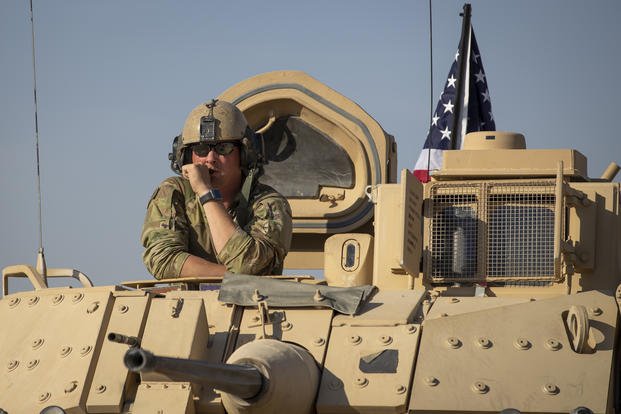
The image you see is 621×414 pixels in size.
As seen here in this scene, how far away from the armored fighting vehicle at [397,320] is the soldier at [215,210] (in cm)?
37

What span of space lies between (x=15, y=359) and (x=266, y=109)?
5678 mm

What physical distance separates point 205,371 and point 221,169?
13.9 feet

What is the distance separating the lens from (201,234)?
13.3m

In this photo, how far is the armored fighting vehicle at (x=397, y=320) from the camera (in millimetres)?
10195

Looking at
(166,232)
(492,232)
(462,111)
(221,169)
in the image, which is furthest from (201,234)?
(462,111)

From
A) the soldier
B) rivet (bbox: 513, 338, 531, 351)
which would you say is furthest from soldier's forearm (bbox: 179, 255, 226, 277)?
rivet (bbox: 513, 338, 531, 351)

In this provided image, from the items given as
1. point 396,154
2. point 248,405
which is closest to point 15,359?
point 248,405

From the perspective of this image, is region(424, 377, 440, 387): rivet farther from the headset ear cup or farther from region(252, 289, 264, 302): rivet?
the headset ear cup

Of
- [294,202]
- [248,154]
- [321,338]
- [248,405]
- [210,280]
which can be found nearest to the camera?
[248,405]

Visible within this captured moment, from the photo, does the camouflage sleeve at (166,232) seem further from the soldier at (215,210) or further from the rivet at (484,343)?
the rivet at (484,343)

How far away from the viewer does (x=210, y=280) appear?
492 inches

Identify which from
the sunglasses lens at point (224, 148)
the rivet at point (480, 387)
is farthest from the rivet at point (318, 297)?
the sunglasses lens at point (224, 148)

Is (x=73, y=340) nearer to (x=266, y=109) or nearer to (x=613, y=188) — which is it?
(x=613, y=188)

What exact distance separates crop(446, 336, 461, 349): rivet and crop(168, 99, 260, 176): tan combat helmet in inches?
141
